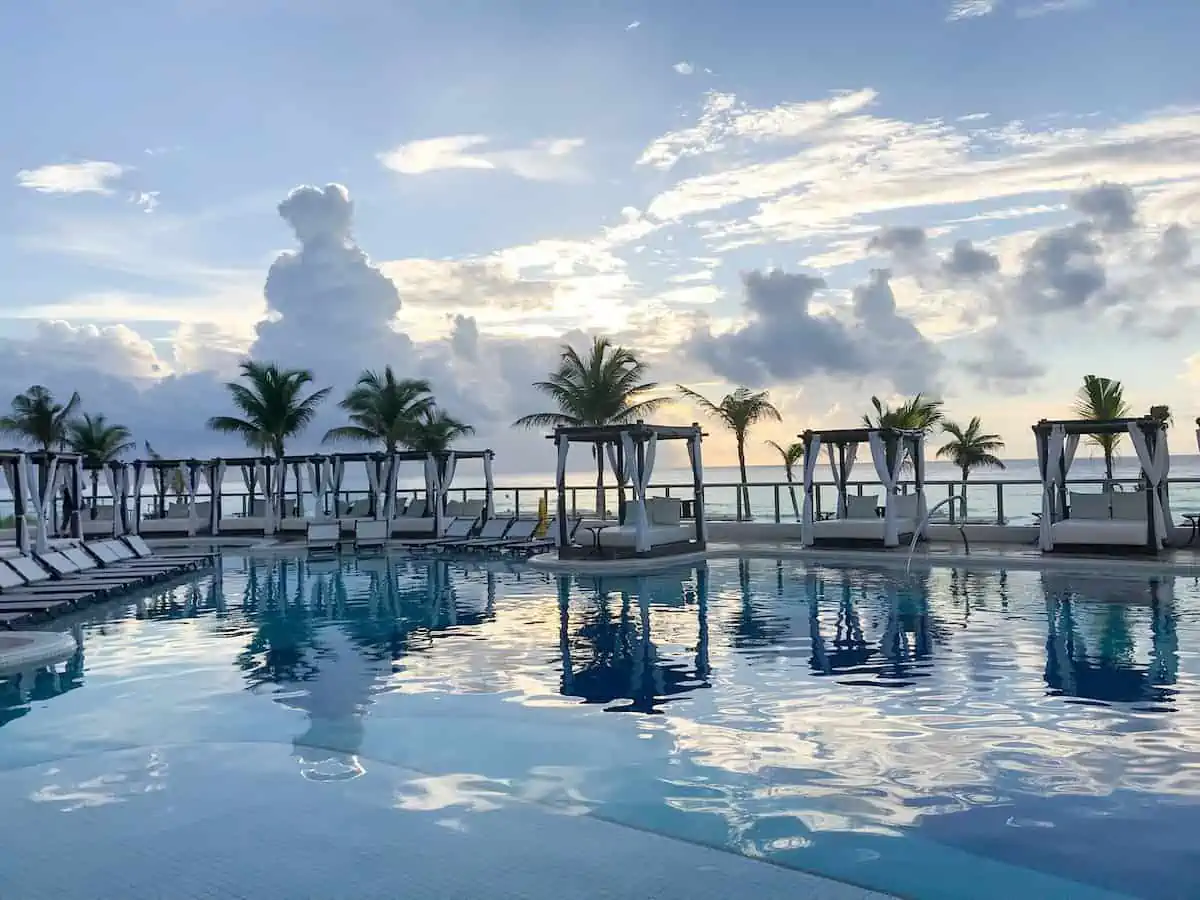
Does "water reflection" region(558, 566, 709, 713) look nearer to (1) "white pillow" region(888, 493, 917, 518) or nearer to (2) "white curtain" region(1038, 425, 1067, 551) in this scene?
(1) "white pillow" region(888, 493, 917, 518)

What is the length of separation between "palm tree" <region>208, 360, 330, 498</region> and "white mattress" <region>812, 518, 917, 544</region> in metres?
18.4

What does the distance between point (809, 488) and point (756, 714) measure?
1214 centimetres

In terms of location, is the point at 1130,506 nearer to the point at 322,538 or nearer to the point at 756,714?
the point at 756,714

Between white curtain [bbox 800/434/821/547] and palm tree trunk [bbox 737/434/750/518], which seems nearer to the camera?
white curtain [bbox 800/434/821/547]

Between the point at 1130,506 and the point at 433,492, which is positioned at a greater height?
the point at 433,492

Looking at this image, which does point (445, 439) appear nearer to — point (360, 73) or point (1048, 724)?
point (360, 73)

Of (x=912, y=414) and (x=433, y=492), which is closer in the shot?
(x=912, y=414)

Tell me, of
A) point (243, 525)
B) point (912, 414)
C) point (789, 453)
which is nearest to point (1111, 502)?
point (912, 414)

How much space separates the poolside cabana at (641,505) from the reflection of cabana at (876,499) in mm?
2218

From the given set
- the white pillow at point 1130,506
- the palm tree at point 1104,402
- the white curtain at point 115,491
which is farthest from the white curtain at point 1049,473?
the white curtain at point 115,491

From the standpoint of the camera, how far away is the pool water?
5.13 meters

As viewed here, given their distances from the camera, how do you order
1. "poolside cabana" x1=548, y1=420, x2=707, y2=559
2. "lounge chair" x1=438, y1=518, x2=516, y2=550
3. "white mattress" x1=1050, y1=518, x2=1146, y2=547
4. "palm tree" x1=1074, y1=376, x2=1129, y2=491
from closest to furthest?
"white mattress" x1=1050, y1=518, x2=1146, y2=547 < "poolside cabana" x1=548, y1=420, x2=707, y2=559 < "lounge chair" x1=438, y1=518, x2=516, y2=550 < "palm tree" x1=1074, y1=376, x2=1129, y2=491

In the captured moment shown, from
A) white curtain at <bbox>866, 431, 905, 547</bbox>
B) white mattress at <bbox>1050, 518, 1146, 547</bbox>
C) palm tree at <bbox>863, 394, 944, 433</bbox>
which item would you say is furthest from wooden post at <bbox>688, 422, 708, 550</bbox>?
palm tree at <bbox>863, 394, 944, 433</bbox>

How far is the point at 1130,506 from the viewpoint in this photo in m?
16.4
